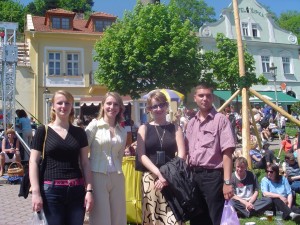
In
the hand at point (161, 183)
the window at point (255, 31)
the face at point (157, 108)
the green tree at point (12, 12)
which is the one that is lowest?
the hand at point (161, 183)

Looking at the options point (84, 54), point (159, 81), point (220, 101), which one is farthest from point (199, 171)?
point (220, 101)

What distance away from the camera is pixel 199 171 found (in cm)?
416

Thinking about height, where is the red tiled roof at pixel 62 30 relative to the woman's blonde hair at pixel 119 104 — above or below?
above

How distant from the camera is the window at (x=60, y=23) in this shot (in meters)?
30.4

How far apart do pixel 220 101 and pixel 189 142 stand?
2876cm

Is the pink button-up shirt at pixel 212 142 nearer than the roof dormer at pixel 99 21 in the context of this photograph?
Yes

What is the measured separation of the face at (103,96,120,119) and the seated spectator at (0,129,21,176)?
8.83 metres

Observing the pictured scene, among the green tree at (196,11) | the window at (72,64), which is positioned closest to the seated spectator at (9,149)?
the window at (72,64)

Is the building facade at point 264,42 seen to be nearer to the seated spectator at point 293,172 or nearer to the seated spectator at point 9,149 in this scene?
the seated spectator at point 9,149

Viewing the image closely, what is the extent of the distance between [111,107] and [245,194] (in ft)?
13.3

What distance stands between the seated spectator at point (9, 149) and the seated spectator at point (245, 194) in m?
7.31

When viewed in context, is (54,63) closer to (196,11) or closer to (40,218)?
(40,218)

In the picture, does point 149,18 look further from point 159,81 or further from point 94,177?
point 94,177

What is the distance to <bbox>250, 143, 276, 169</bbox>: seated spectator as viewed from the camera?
36.1ft
